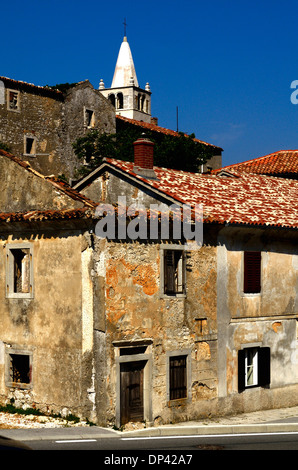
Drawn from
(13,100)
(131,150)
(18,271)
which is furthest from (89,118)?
(18,271)

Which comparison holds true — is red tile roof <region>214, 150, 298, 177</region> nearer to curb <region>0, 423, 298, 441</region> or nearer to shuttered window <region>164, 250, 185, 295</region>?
shuttered window <region>164, 250, 185, 295</region>

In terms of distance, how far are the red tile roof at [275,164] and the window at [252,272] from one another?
17986mm

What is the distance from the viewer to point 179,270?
60.4 feet

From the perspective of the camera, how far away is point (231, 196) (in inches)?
882

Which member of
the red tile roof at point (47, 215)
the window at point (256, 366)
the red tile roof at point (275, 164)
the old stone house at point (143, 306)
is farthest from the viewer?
the red tile roof at point (275, 164)

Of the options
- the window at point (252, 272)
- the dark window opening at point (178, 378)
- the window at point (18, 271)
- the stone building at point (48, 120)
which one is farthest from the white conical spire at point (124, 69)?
the dark window opening at point (178, 378)

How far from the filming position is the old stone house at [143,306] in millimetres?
16922

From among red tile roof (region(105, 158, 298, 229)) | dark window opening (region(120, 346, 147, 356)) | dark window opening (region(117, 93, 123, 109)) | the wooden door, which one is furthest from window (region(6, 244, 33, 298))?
dark window opening (region(117, 93, 123, 109))

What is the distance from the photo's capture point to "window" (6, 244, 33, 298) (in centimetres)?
1863

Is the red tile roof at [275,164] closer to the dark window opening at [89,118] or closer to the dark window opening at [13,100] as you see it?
the dark window opening at [89,118]

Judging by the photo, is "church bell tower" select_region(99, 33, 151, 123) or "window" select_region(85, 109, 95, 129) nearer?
"window" select_region(85, 109, 95, 129)

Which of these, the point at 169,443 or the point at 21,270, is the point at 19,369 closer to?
the point at 21,270
